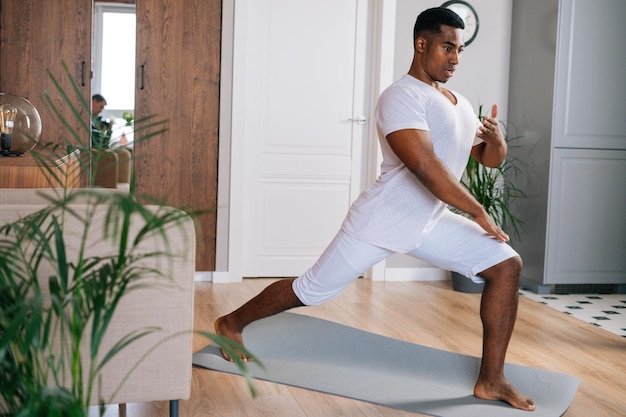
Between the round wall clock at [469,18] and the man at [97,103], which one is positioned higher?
the round wall clock at [469,18]

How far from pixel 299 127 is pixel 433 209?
7.99 ft

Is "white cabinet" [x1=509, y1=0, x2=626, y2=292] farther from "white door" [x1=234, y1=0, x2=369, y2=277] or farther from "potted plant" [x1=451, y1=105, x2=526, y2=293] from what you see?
"white door" [x1=234, y1=0, x2=369, y2=277]

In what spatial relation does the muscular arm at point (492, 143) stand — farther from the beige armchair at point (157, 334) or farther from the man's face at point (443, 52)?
the beige armchair at point (157, 334)

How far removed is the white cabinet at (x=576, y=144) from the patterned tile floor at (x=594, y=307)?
10 centimetres

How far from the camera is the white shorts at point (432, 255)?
2.80 m

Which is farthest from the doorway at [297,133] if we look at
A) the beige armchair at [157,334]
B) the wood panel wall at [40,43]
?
the beige armchair at [157,334]

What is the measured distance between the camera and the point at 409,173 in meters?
2.86

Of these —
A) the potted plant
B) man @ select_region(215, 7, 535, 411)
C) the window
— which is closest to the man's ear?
man @ select_region(215, 7, 535, 411)

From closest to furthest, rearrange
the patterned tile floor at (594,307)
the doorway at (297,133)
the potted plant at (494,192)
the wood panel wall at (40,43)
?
1. the patterned tile floor at (594,307)
2. the wood panel wall at (40,43)
3. the potted plant at (494,192)
4. the doorway at (297,133)

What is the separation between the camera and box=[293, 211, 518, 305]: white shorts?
9.18ft

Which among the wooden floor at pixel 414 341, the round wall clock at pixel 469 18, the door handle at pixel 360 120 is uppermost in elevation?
the round wall clock at pixel 469 18

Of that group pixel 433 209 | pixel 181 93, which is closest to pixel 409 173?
pixel 433 209

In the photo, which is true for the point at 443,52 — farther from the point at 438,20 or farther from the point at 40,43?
the point at 40,43

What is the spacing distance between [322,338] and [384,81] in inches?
80.8
